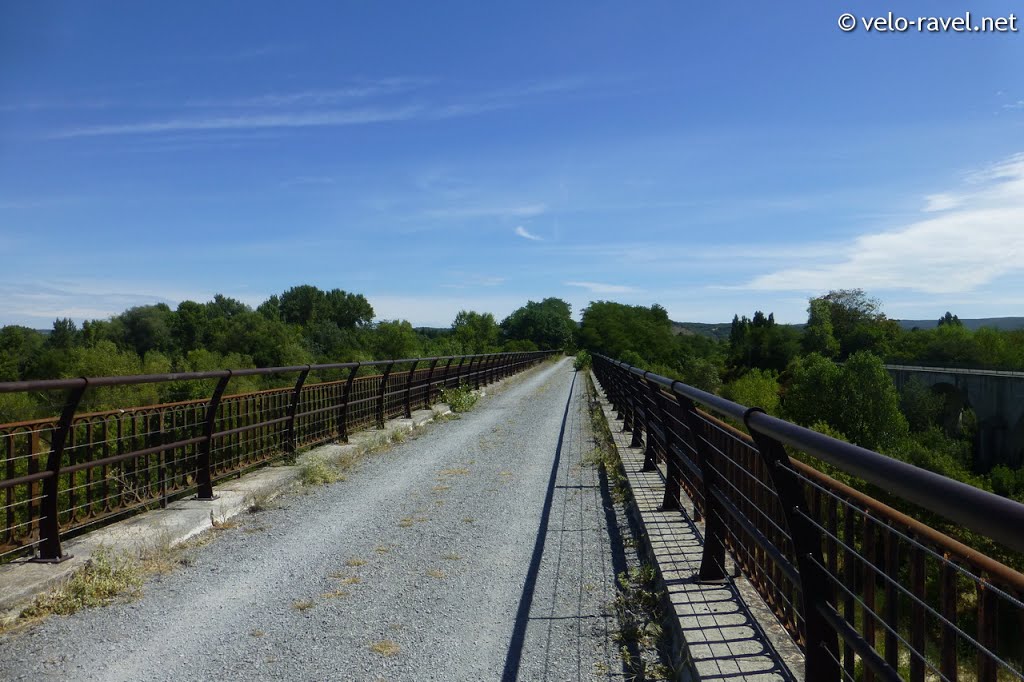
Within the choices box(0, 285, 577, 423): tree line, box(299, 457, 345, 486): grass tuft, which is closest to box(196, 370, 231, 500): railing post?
box(299, 457, 345, 486): grass tuft

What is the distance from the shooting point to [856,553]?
218 centimetres

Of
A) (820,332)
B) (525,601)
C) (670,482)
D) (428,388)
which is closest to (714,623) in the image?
(525,601)

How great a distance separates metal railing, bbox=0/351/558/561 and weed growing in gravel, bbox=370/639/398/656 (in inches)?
88.8

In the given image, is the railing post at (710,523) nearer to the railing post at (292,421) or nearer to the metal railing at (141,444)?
the metal railing at (141,444)

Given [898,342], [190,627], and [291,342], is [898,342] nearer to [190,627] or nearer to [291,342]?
[291,342]

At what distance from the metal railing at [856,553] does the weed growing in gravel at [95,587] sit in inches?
136

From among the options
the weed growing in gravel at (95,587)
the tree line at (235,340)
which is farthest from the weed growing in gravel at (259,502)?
the tree line at (235,340)

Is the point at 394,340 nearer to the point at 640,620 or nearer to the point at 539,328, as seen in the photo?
the point at 539,328

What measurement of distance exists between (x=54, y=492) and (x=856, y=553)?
449 centimetres

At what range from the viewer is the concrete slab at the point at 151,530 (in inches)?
156

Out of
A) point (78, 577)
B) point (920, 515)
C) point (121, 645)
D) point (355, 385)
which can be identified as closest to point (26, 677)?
point (121, 645)

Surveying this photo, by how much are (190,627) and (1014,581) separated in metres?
3.75

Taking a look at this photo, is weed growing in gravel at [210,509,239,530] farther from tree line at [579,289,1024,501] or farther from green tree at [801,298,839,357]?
green tree at [801,298,839,357]

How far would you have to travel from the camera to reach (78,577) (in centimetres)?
425
